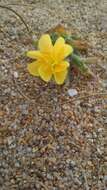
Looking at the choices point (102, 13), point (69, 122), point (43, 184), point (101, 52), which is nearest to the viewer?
point (43, 184)

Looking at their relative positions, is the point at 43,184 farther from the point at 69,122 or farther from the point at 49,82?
the point at 49,82

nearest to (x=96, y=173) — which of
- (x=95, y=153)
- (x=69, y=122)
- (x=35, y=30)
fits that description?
(x=95, y=153)

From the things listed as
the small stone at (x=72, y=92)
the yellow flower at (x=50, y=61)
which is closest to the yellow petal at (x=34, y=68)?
the yellow flower at (x=50, y=61)

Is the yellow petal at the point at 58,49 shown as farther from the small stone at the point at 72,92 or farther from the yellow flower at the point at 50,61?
the small stone at the point at 72,92

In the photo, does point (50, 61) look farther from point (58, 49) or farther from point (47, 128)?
point (47, 128)

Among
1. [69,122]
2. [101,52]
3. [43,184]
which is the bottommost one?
[43,184]

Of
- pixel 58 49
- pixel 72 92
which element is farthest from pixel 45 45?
pixel 72 92

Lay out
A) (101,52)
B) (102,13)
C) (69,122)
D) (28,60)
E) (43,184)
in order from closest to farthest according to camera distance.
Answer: (43,184) → (69,122) → (28,60) → (101,52) → (102,13)
